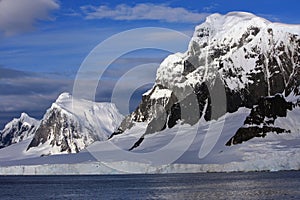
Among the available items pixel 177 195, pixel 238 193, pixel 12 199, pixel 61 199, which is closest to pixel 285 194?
pixel 238 193

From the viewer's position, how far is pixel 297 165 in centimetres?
19775

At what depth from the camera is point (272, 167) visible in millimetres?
198750

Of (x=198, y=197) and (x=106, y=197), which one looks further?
(x=106, y=197)

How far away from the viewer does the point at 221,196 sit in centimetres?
9075

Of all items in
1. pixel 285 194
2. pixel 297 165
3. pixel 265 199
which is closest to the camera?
pixel 265 199

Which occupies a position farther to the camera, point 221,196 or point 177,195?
point 177,195

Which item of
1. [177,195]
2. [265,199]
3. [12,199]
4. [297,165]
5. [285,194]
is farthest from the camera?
[297,165]

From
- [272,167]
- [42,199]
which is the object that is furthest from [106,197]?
[272,167]

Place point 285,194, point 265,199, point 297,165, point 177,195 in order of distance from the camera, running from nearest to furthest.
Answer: point 265,199 < point 285,194 < point 177,195 < point 297,165

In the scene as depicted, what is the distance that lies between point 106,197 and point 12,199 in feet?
A: 51.8

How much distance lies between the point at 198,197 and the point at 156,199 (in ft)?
19.3

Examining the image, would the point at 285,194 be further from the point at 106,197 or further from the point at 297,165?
the point at 297,165

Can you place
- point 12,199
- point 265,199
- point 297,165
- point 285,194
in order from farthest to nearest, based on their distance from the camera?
1. point 297,165
2. point 12,199
3. point 285,194
4. point 265,199

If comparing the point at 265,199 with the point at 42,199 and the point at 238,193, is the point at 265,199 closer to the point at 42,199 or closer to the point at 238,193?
the point at 238,193
